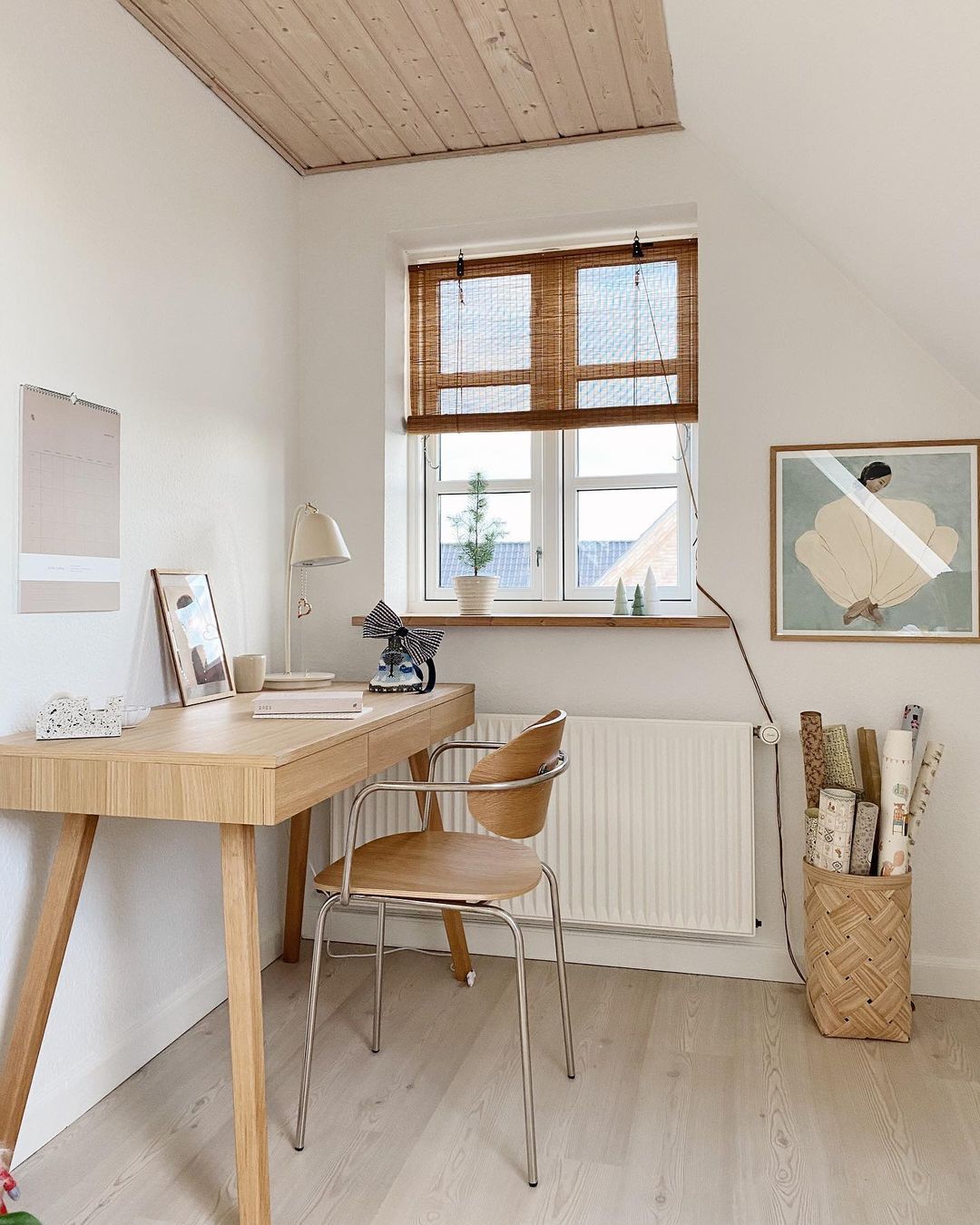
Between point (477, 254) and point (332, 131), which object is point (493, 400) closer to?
point (477, 254)

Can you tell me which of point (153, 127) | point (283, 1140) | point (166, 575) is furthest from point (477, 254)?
point (283, 1140)

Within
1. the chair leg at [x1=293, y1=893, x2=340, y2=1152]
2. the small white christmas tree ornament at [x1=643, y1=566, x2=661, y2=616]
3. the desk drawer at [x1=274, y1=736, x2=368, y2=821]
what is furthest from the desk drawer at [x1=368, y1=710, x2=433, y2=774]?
the small white christmas tree ornament at [x1=643, y1=566, x2=661, y2=616]

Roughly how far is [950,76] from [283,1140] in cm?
228

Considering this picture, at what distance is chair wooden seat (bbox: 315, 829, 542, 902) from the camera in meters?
1.91

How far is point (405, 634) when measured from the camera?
2.64 metres

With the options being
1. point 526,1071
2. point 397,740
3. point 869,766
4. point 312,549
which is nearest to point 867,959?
point 869,766

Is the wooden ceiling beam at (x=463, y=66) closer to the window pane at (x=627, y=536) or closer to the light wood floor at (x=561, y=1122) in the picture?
the window pane at (x=627, y=536)

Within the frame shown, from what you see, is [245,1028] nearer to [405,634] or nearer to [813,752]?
[405,634]

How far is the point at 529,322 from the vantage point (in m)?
3.13

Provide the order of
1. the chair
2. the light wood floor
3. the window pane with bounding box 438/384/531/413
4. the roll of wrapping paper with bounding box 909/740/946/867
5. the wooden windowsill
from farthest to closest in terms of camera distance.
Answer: the window pane with bounding box 438/384/531/413 → the wooden windowsill → the roll of wrapping paper with bounding box 909/740/946/867 → the chair → the light wood floor

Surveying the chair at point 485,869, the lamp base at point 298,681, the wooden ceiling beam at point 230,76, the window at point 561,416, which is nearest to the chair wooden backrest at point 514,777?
the chair at point 485,869

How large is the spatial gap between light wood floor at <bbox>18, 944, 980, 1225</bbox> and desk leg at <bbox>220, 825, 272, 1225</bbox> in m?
0.13

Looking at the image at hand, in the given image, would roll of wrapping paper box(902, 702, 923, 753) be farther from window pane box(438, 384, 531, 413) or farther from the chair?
window pane box(438, 384, 531, 413)

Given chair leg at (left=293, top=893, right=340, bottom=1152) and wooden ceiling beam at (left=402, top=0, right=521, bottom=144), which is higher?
wooden ceiling beam at (left=402, top=0, right=521, bottom=144)
